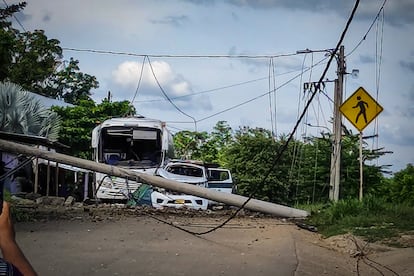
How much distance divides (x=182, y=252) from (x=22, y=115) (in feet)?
48.0

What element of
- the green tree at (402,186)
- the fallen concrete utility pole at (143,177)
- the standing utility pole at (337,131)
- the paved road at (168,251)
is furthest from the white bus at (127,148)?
the paved road at (168,251)

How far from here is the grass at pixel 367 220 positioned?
12.6m

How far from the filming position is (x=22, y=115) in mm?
23625

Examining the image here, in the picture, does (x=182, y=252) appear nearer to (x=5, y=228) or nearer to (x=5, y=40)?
(x=5, y=228)

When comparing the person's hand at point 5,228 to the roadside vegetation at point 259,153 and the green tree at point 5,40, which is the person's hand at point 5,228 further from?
the green tree at point 5,40

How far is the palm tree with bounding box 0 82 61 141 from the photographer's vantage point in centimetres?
2227

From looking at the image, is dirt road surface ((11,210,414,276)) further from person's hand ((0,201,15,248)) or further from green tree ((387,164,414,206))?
green tree ((387,164,414,206))

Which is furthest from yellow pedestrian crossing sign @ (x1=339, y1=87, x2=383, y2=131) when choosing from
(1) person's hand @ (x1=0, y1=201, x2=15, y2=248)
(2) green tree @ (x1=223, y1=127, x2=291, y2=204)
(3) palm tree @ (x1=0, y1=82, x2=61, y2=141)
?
(2) green tree @ (x1=223, y1=127, x2=291, y2=204)

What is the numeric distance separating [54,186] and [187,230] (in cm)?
2026

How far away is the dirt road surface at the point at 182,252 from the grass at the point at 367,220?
1.91 ft

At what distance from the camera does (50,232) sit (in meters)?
12.8

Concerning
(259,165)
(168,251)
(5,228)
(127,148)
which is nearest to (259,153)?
(259,165)

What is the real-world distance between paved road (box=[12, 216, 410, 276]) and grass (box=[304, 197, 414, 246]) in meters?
0.68

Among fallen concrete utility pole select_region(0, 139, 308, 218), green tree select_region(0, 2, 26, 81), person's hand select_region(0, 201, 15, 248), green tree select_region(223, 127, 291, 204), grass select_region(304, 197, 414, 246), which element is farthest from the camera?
green tree select_region(223, 127, 291, 204)
